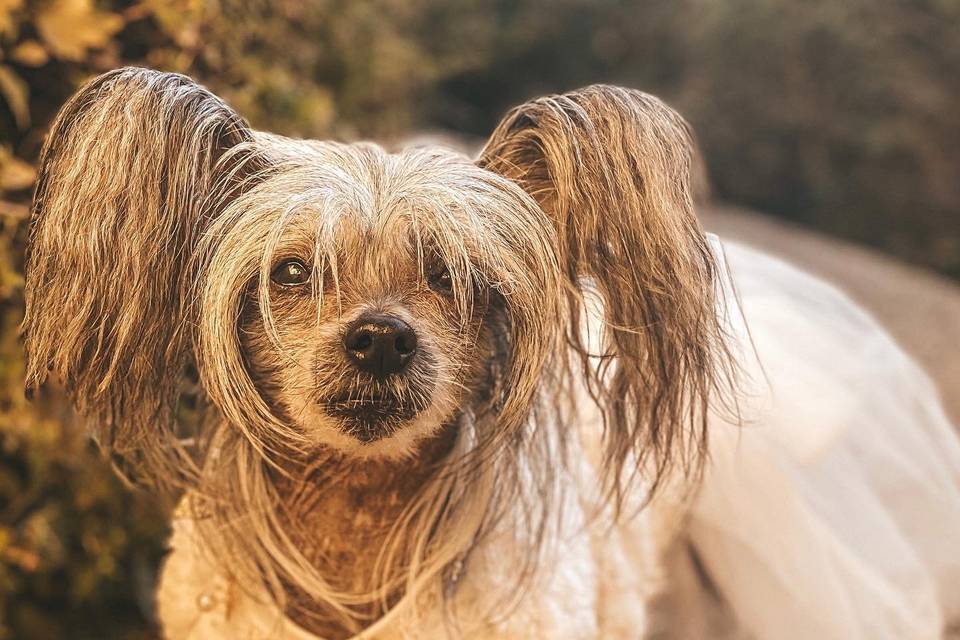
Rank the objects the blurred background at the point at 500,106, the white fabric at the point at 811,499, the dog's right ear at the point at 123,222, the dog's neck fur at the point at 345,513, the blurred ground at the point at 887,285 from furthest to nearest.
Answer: the blurred ground at the point at 887,285 < the blurred background at the point at 500,106 < the white fabric at the point at 811,499 < the dog's neck fur at the point at 345,513 < the dog's right ear at the point at 123,222

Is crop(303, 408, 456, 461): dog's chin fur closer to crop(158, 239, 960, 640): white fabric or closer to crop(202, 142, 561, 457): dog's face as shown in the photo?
crop(202, 142, 561, 457): dog's face

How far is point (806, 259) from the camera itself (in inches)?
108

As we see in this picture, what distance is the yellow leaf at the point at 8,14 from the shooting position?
1.17 meters

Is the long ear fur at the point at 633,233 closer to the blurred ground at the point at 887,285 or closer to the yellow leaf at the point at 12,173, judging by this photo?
the yellow leaf at the point at 12,173

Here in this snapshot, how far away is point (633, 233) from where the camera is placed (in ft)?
2.66

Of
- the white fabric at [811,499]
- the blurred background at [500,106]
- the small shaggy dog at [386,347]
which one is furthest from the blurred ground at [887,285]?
the small shaggy dog at [386,347]

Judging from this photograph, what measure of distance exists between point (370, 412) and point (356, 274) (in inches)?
4.8

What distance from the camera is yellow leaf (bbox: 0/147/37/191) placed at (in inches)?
47.1

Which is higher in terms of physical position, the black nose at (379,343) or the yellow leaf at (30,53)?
the yellow leaf at (30,53)

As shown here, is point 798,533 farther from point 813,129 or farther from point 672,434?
point 813,129

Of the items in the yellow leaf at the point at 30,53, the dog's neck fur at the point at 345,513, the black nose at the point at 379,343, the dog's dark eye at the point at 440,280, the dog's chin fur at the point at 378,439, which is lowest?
the dog's neck fur at the point at 345,513

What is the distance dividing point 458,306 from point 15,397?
31.5 inches

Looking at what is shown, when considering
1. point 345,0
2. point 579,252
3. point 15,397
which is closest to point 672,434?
point 579,252

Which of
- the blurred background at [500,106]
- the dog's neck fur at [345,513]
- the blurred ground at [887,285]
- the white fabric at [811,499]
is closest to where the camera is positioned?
the dog's neck fur at [345,513]
